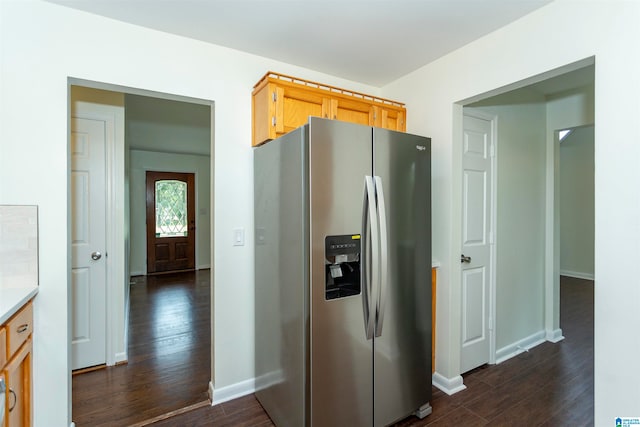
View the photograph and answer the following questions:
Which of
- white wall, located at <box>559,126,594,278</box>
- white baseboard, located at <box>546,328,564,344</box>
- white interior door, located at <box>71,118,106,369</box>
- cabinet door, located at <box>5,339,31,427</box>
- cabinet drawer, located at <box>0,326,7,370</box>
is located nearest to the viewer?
cabinet drawer, located at <box>0,326,7,370</box>

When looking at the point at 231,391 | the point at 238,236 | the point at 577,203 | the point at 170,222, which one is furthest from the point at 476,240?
the point at 170,222

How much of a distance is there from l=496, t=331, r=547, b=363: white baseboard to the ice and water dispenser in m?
1.97

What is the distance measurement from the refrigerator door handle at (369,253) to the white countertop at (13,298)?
1620 millimetres

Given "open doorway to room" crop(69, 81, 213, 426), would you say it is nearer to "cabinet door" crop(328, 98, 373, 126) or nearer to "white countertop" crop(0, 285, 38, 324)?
"white countertop" crop(0, 285, 38, 324)

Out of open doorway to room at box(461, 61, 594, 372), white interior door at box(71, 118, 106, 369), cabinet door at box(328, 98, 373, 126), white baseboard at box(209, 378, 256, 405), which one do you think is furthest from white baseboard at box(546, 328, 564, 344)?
white interior door at box(71, 118, 106, 369)

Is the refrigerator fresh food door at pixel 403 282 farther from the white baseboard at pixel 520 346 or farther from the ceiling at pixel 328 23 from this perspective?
the white baseboard at pixel 520 346

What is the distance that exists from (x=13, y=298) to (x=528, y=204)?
3893mm

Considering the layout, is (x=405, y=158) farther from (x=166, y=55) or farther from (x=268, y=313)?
(x=166, y=55)

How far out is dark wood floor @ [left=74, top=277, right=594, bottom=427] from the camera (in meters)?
1.96

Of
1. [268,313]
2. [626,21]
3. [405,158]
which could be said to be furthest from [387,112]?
[268,313]

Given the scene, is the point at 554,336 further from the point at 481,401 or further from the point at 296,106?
the point at 296,106

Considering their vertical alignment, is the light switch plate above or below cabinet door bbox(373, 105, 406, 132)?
below

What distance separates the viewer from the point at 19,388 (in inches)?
57.9

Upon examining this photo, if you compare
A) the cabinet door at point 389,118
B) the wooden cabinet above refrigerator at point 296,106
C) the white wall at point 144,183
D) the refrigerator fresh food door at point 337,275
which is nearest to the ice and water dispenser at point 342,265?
the refrigerator fresh food door at point 337,275
